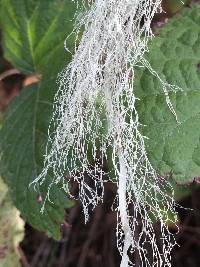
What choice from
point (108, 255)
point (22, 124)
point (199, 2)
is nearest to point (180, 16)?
point (199, 2)

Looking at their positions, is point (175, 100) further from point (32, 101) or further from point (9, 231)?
point (9, 231)

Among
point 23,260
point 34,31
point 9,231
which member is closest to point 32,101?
point 34,31

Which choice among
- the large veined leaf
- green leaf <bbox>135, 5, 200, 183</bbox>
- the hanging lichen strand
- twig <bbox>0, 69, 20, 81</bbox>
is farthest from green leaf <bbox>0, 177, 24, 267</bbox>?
green leaf <bbox>135, 5, 200, 183</bbox>

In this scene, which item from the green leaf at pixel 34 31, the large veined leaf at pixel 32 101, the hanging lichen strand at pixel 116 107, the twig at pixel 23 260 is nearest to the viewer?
the hanging lichen strand at pixel 116 107

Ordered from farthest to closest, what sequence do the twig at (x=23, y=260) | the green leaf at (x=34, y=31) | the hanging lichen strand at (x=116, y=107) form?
1. the twig at (x=23, y=260)
2. the green leaf at (x=34, y=31)
3. the hanging lichen strand at (x=116, y=107)

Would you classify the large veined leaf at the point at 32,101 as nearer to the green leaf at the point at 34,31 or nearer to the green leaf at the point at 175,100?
the green leaf at the point at 34,31

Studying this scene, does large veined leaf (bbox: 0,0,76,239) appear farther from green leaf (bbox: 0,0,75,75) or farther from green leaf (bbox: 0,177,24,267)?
green leaf (bbox: 0,177,24,267)

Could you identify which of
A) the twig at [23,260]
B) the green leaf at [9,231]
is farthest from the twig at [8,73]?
the twig at [23,260]
